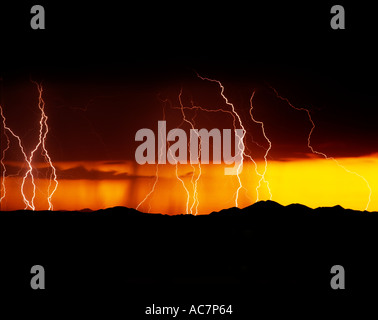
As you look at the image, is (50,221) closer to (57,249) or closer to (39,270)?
(57,249)

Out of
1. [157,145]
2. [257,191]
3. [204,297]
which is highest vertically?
[157,145]

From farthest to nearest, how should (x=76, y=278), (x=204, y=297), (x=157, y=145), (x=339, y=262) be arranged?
1. (x=157, y=145)
2. (x=339, y=262)
3. (x=76, y=278)
4. (x=204, y=297)

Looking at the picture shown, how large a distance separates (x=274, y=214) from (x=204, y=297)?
14.7 ft

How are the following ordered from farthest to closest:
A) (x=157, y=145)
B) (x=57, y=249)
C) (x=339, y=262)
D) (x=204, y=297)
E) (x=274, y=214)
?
(x=274, y=214), (x=157, y=145), (x=57, y=249), (x=339, y=262), (x=204, y=297)

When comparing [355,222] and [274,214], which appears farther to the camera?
[274,214]

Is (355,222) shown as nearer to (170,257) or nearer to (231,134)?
(231,134)

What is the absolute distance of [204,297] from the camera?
549 centimetres

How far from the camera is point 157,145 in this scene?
8.55 meters

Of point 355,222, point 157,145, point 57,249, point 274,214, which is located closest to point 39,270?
point 57,249

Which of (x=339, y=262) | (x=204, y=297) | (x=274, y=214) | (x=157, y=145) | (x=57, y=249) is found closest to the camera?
(x=204, y=297)

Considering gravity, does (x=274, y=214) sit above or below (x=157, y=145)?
below

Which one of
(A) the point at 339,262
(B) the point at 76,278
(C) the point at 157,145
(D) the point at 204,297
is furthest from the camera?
(C) the point at 157,145

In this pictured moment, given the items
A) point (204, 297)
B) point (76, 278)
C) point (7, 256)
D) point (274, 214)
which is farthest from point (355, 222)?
point (7, 256)

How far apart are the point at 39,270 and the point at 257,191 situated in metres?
3.93
